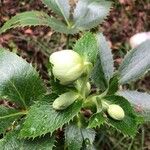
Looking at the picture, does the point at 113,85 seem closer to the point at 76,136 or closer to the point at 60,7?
the point at 76,136

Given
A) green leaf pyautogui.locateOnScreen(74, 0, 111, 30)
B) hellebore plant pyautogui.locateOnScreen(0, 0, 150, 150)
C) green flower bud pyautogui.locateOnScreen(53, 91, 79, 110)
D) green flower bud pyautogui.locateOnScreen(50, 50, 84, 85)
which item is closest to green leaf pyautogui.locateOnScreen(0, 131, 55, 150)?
hellebore plant pyautogui.locateOnScreen(0, 0, 150, 150)

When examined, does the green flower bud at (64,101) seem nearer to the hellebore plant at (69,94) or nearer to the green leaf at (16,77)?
the hellebore plant at (69,94)

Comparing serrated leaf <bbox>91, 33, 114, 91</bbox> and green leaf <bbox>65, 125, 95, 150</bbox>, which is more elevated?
serrated leaf <bbox>91, 33, 114, 91</bbox>

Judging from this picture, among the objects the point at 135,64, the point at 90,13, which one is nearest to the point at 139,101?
the point at 135,64

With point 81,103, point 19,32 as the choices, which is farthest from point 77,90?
point 19,32

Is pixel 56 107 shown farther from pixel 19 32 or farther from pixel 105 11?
pixel 19 32

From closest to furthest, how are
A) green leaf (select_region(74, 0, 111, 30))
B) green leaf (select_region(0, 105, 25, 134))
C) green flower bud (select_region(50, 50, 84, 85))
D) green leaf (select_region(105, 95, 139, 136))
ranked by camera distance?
green flower bud (select_region(50, 50, 84, 85)) → green leaf (select_region(105, 95, 139, 136)) → green leaf (select_region(0, 105, 25, 134)) → green leaf (select_region(74, 0, 111, 30))

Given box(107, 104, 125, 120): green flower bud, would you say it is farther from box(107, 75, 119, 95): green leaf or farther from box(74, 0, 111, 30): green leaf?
box(74, 0, 111, 30): green leaf
